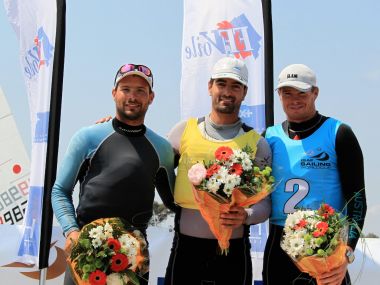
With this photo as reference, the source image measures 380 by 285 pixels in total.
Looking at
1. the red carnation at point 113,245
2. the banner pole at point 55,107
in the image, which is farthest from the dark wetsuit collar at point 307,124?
the banner pole at point 55,107

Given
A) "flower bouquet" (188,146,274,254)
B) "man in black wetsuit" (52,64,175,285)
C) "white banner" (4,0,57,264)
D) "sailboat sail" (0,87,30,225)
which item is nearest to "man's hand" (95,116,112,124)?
"man in black wetsuit" (52,64,175,285)

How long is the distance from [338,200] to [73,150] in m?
1.78

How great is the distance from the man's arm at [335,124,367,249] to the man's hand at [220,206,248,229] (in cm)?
76

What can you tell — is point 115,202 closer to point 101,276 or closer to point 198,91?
point 101,276

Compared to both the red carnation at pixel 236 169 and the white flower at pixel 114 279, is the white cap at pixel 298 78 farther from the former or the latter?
the white flower at pixel 114 279

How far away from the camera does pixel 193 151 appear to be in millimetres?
3641

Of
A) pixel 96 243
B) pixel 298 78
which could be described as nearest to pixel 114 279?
pixel 96 243

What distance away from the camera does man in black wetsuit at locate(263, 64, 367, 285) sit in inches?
139

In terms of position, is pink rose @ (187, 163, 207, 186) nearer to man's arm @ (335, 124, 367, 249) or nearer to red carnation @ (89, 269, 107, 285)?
red carnation @ (89, 269, 107, 285)

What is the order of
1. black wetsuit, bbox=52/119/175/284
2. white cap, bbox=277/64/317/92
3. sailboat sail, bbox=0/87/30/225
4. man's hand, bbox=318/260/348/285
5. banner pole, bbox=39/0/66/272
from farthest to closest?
1. sailboat sail, bbox=0/87/30/225
2. banner pole, bbox=39/0/66/272
3. white cap, bbox=277/64/317/92
4. black wetsuit, bbox=52/119/175/284
5. man's hand, bbox=318/260/348/285

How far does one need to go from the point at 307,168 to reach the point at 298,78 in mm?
605

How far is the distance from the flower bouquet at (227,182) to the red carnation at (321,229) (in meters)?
0.36

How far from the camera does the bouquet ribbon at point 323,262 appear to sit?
299 cm

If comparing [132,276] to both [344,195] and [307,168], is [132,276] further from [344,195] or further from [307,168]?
[344,195]
